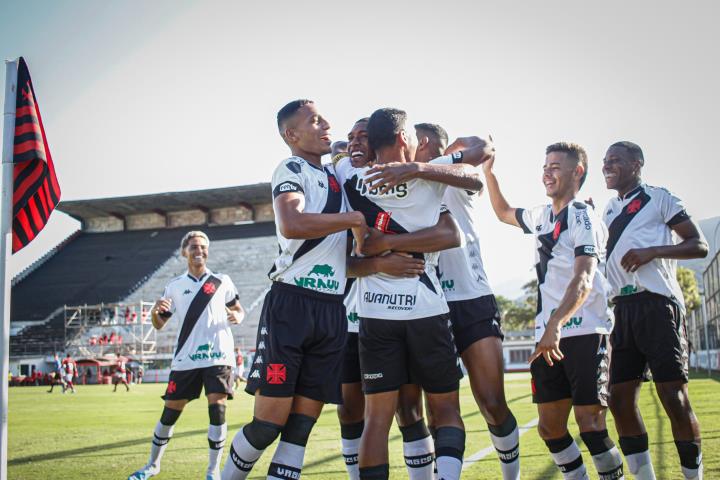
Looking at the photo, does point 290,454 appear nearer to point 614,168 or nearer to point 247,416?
point 614,168

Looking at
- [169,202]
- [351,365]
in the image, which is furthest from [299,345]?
[169,202]

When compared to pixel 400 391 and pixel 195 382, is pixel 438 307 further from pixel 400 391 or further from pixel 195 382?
pixel 195 382

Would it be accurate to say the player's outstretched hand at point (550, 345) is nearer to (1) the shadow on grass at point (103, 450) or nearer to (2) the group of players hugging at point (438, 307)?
(2) the group of players hugging at point (438, 307)

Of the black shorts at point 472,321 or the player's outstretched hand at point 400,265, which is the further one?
the black shorts at point 472,321

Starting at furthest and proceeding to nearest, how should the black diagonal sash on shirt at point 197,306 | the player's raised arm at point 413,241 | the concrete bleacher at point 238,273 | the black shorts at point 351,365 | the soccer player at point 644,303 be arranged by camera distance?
the concrete bleacher at point 238,273 < the black diagonal sash on shirt at point 197,306 < the black shorts at point 351,365 < the soccer player at point 644,303 < the player's raised arm at point 413,241

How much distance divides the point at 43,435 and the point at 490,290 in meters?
10.3

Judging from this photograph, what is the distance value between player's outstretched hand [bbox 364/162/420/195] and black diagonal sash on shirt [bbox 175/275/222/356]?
4275 millimetres

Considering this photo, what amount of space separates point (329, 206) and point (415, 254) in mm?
634

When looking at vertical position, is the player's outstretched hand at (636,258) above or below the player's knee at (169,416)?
above

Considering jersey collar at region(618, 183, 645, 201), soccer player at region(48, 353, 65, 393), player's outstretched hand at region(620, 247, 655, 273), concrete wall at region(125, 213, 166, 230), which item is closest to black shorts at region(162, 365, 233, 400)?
player's outstretched hand at region(620, 247, 655, 273)

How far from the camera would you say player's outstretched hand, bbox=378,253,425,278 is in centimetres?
438

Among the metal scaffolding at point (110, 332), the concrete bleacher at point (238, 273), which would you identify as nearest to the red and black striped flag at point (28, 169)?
the metal scaffolding at point (110, 332)

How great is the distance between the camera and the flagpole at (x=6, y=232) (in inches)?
182

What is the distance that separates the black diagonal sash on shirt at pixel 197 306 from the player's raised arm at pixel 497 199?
346 centimetres
